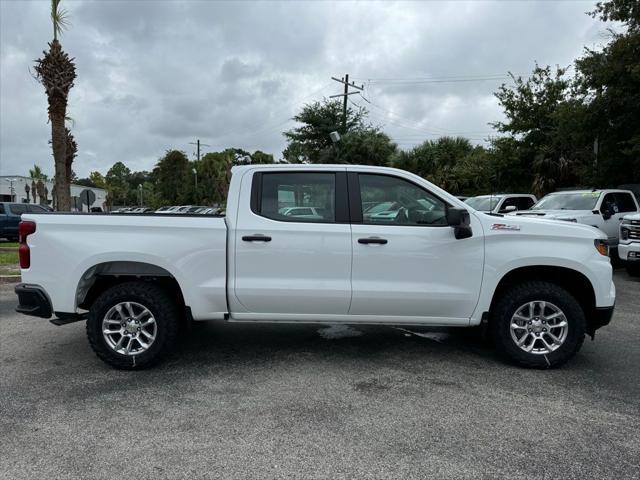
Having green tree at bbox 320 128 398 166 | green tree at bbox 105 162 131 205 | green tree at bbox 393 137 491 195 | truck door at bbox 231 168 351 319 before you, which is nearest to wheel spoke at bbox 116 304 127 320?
truck door at bbox 231 168 351 319

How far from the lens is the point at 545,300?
456cm

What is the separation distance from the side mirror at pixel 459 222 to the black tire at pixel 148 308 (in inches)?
107

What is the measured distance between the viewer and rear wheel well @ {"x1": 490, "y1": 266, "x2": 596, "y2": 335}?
185 inches

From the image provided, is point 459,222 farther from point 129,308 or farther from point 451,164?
point 451,164

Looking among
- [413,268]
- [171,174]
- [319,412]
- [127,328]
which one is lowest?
[319,412]

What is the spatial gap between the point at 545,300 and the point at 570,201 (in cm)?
898

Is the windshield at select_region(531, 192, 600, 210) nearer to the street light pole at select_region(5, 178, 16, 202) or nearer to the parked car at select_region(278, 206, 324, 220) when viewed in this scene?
the parked car at select_region(278, 206, 324, 220)

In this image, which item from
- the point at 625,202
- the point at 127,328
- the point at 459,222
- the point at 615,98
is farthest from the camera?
the point at 615,98

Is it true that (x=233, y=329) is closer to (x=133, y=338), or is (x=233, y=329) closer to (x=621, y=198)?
(x=133, y=338)

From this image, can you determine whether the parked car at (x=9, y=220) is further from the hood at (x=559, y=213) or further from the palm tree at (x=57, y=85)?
the hood at (x=559, y=213)

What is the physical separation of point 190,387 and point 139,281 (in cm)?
116

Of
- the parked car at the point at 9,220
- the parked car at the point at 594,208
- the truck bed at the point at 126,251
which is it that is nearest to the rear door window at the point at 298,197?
the truck bed at the point at 126,251

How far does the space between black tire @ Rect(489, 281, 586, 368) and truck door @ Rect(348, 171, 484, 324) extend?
33cm

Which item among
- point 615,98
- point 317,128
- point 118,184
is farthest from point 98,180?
point 615,98
